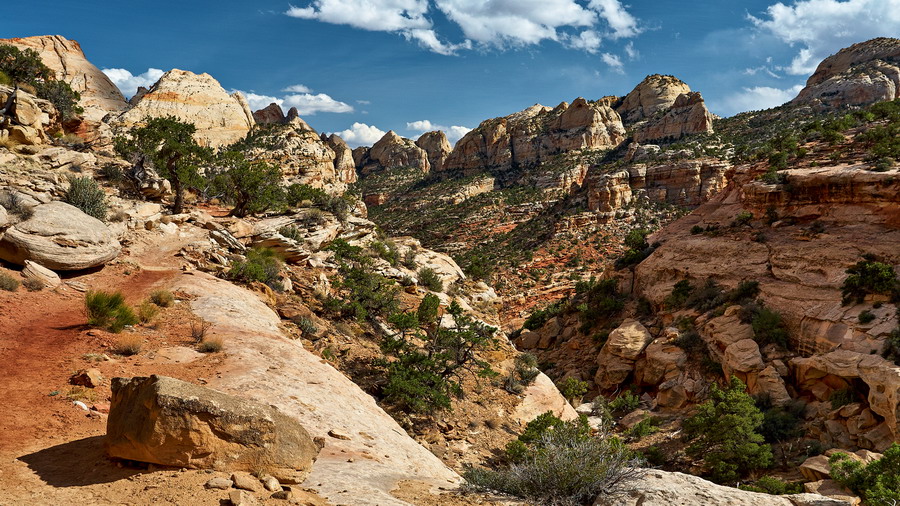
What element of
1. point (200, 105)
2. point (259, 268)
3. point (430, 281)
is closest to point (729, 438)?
point (430, 281)

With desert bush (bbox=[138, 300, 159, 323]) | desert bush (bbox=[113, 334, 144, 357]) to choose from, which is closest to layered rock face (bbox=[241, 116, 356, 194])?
desert bush (bbox=[138, 300, 159, 323])

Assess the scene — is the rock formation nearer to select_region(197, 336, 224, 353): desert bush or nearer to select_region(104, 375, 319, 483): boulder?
select_region(197, 336, 224, 353): desert bush

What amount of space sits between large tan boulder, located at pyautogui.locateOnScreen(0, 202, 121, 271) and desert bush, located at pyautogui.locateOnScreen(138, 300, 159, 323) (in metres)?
3.28

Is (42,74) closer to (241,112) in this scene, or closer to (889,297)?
(241,112)

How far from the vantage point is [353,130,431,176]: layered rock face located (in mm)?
152625

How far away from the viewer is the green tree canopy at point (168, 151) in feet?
73.3

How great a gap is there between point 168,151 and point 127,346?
1700 cm

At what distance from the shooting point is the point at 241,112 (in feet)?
220

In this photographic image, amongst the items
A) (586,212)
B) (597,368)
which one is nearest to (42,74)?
(597,368)

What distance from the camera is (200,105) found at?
6266cm

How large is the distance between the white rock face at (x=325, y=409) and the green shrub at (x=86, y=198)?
650 cm

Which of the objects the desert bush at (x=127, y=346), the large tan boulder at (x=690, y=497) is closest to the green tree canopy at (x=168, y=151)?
the desert bush at (x=127, y=346)

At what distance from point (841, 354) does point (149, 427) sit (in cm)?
1996

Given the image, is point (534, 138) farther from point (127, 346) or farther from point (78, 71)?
point (127, 346)
